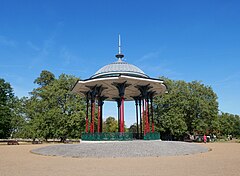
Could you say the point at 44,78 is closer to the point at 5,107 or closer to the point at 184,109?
the point at 5,107

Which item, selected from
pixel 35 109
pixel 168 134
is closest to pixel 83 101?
pixel 35 109

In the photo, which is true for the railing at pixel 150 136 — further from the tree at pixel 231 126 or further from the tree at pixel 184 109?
the tree at pixel 231 126

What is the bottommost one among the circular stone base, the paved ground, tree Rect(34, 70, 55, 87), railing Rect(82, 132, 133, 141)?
the paved ground

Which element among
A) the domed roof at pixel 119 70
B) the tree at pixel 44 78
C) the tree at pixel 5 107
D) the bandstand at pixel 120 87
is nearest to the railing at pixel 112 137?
the bandstand at pixel 120 87

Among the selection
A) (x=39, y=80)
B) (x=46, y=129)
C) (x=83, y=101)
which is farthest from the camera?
(x=39, y=80)

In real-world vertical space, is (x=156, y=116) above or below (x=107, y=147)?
above

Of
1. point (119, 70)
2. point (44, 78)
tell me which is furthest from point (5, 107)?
point (119, 70)

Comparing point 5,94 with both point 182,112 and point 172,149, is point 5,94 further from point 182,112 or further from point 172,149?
point 172,149

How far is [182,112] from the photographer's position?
4706 cm

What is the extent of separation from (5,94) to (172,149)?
167 ft

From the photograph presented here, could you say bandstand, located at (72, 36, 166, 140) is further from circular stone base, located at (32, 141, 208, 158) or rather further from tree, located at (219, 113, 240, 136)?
tree, located at (219, 113, 240, 136)

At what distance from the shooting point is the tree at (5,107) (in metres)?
50.3

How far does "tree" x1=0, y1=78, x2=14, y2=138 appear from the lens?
165ft

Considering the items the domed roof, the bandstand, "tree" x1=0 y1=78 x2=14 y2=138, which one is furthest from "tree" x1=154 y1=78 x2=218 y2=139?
"tree" x1=0 y1=78 x2=14 y2=138
